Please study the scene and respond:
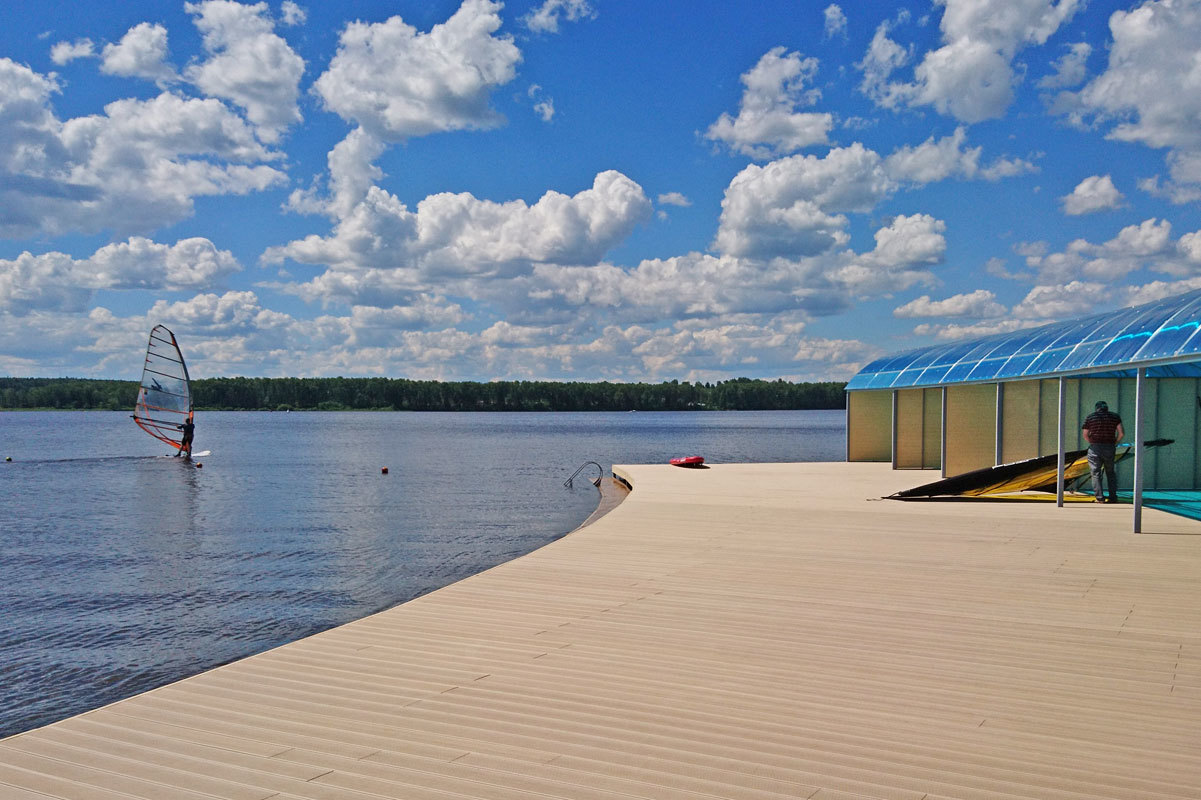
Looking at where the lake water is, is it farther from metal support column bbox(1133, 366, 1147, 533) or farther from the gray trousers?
the gray trousers

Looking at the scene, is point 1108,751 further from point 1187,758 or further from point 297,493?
point 297,493

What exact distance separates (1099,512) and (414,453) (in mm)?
44634

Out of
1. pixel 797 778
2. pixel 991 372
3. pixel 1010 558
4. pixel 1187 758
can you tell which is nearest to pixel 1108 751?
pixel 1187 758

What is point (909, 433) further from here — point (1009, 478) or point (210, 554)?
point (210, 554)

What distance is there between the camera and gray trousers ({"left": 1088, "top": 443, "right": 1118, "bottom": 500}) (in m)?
15.8

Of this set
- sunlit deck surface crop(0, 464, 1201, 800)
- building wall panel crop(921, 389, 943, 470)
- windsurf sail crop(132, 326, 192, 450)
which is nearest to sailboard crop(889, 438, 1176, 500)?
sunlit deck surface crop(0, 464, 1201, 800)

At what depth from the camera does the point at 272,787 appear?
4.11m

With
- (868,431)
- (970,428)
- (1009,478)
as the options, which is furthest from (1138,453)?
(868,431)

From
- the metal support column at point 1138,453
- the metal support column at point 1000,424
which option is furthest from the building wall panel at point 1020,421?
the metal support column at point 1138,453

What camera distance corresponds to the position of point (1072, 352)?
15.2 meters

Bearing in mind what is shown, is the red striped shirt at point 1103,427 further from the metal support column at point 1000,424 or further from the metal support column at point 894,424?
the metal support column at point 894,424

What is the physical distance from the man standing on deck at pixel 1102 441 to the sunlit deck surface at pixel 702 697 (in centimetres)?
612

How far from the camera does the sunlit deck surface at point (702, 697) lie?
420cm

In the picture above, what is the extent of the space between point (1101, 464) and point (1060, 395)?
2.38m
